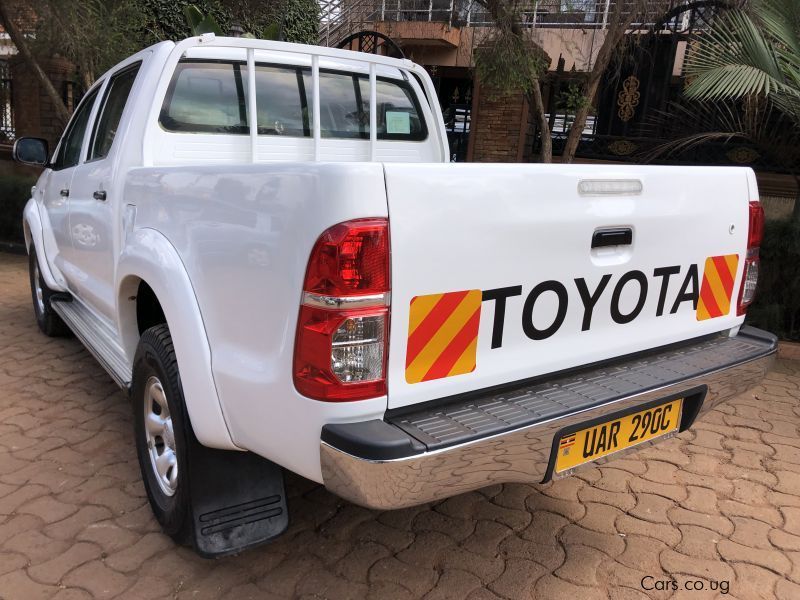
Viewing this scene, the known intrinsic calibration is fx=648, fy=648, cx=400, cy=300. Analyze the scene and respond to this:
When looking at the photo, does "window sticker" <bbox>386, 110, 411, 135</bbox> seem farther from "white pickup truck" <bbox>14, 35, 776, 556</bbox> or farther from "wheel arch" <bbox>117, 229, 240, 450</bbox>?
"wheel arch" <bbox>117, 229, 240, 450</bbox>

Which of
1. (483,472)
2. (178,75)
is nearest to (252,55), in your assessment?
(178,75)

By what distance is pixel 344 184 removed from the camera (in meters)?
1.61

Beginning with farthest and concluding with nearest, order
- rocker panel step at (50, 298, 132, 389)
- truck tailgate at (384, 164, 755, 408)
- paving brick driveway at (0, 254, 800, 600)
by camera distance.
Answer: rocker panel step at (50, 298, 132, 389)
paving brick driveway at (0, 254, 800, 600)
truck tailgate at (384, 164, 755, 408)

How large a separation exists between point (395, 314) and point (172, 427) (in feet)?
3.34

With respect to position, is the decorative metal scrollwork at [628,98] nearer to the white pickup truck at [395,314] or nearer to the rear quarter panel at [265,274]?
the white pickup truck at [395,314]

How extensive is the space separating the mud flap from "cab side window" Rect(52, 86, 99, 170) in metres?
2.52

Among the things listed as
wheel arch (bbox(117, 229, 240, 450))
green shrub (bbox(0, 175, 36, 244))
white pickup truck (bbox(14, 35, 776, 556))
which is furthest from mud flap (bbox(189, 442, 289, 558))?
green shrub (bbox(0, 175, 36, 244))

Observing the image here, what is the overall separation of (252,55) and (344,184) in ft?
6.62

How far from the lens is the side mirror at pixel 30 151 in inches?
165

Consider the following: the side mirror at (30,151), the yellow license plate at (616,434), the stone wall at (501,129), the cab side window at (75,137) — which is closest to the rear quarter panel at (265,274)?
the yellow license plate at (616,434)

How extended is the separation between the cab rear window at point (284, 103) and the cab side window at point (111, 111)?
0.29 meters

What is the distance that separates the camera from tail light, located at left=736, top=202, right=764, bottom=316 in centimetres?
256

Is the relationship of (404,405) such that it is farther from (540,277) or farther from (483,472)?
(540,277)

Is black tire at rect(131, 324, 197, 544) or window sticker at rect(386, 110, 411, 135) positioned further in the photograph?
window sticker at rect(386, 110, 411, 135)
